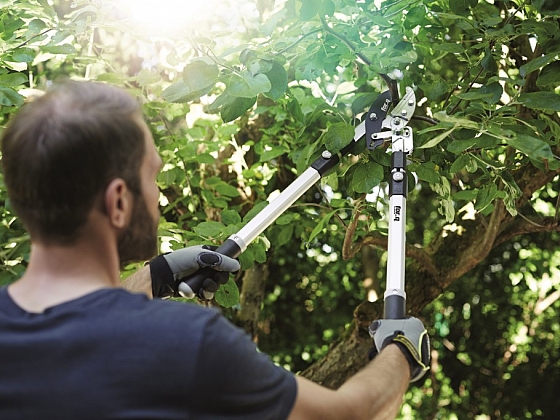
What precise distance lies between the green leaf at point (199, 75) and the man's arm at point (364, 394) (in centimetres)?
82

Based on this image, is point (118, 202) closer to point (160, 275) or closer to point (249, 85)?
point (249, 85)

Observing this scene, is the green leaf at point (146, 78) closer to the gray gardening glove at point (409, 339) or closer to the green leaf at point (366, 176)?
the green leaf at point (366, 176)

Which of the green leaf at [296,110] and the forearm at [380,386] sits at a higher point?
the forearm at [380,386]

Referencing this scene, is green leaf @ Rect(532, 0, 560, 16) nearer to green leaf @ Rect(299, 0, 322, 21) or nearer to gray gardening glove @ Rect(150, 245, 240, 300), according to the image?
green leaf @ Rect(299, 0, 322, 21)

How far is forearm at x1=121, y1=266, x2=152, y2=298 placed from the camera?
2090 mm

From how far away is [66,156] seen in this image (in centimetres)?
120

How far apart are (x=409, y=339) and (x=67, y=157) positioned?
816 millimetres

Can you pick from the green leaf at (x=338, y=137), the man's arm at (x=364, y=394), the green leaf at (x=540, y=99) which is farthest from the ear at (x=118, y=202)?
the green leaf at (x=540, y=99)

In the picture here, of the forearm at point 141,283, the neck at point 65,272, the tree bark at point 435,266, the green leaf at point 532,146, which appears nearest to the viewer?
the neck at point 65,272

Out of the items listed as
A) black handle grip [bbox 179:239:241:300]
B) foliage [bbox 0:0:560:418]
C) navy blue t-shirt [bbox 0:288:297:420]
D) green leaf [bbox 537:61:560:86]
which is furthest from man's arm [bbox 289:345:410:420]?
green leaf [bbox 537:61:560:86]

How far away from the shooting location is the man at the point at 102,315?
1122 millimetres

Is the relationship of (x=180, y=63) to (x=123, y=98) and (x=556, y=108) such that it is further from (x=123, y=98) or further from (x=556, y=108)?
(x=123, y=98)

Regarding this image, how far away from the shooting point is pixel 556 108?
1.90 meters

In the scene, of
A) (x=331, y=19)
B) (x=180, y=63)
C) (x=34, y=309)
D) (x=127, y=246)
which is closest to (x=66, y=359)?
(x=34, y=309)
